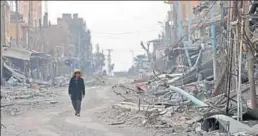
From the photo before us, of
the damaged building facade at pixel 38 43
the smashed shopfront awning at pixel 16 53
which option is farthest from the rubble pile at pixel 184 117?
the smashed shopfront awning at pixel 16 53

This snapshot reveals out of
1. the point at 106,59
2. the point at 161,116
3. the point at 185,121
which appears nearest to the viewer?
the point at 185,121

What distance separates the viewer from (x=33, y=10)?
8400 cm

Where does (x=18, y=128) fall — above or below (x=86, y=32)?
below

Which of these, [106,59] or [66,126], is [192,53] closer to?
[66,126]

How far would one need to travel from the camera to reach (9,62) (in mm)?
49781

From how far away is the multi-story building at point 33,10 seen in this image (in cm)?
7781

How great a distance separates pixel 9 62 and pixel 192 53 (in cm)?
1823

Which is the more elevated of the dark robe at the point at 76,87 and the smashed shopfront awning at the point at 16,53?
the smashed shopfront awning at the point at 16,53

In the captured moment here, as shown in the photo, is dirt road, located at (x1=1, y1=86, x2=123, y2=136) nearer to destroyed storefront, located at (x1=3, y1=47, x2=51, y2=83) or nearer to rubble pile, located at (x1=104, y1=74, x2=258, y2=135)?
rubble pile, located at (x1=104, y1=74, x2=258, y2=135)

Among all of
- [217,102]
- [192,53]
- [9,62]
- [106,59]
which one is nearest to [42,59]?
[9,62]

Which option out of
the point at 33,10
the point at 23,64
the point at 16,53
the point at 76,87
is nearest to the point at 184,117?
the point at 76,87

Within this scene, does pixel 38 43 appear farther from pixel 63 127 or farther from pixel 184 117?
pixel 184 117

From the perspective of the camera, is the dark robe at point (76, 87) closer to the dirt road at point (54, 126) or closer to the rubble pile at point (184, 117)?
the dirt road at point (54, 126)

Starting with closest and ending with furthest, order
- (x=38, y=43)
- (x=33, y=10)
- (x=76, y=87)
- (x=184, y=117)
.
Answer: (x=184, y=117), (x=76, y=87), (x=38, y=43), (x=33, y=10)
